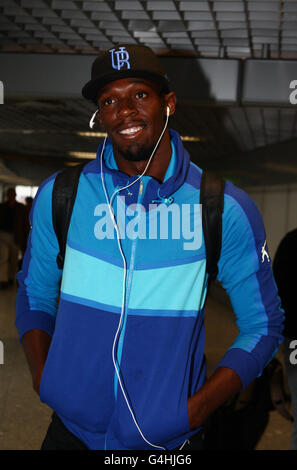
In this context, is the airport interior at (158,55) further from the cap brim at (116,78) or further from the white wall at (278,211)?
the white wall at (278,211)

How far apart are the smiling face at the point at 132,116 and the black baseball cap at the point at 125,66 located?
2 cm

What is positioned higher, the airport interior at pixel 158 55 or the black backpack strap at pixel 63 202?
the airport interior at pixel 158 55

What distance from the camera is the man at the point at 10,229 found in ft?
27.5

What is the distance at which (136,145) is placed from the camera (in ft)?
4.86

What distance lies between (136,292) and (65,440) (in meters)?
0.44

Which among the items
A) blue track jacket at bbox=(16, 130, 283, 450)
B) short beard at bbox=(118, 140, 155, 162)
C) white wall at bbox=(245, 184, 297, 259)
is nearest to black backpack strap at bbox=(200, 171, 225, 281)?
blue track jacket at bbox=(16, 130, 283, 450)

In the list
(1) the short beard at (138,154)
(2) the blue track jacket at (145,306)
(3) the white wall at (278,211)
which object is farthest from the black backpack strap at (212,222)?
(3) the white wall at (278,211)

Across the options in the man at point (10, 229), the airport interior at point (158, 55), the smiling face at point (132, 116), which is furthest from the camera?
the man at point (10, 229)

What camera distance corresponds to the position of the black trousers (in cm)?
145

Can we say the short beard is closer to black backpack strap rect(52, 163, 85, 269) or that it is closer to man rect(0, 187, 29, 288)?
black backpack strap rect(52, 163, 85, 269)

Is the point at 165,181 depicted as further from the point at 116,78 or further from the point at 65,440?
the point at 65,440

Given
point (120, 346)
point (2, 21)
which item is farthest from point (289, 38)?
point (120, 346)

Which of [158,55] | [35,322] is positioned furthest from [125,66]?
[158,55]

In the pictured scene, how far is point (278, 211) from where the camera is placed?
1071 cm
